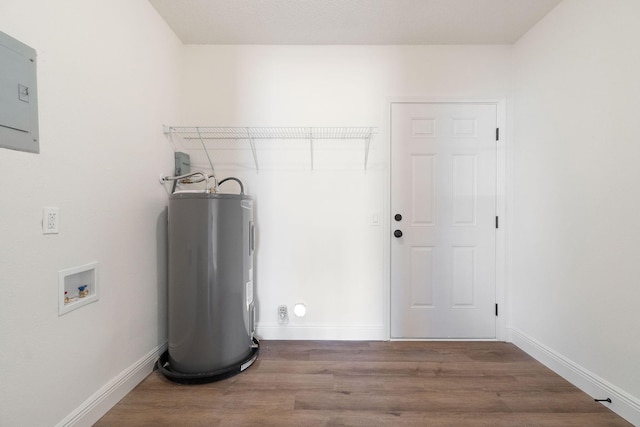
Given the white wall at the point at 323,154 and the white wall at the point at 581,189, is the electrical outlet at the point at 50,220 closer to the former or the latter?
the white wall at the point at 323,154

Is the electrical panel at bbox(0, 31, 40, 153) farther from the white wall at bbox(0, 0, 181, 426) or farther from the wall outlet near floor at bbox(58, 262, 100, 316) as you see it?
the wall outlet near floor at bbox(58, 262, 100, 316)

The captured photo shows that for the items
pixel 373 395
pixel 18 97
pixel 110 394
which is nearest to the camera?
pixel 18 97

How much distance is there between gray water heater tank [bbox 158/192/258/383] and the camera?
1574 mm

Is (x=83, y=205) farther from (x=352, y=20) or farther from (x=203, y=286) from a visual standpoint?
(x=352, y=20)

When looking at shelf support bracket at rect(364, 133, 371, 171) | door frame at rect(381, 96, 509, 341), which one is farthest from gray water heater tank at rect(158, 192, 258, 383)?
door frame at rect(381, 96, 509, 341)

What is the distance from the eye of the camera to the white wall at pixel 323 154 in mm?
2131

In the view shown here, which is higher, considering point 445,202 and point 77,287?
point 445,202

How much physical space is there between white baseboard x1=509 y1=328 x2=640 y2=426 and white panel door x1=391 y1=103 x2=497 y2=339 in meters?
0.39

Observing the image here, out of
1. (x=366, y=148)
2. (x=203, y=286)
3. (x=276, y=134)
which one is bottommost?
(x=203, y=286)

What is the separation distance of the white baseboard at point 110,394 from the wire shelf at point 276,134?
5.35 ft

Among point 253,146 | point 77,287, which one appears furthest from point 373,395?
point 253,146

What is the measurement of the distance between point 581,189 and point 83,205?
9.48 ft

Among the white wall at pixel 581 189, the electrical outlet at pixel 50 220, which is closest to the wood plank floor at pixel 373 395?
the white wall at pixel 581 189

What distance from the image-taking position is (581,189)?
61.2 inches
